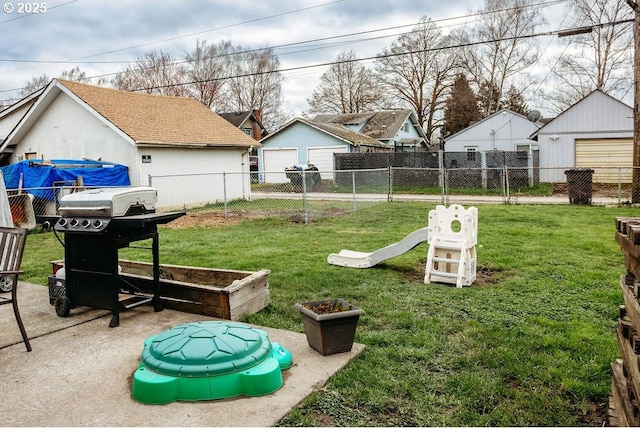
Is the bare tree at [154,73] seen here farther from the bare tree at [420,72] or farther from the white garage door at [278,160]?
the bare tree at [420,72]

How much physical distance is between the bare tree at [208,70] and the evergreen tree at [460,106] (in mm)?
18597

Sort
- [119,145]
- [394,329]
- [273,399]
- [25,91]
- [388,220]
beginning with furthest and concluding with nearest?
1. [25,91]
2. [119,145]
3. [388,220]
4. [394,329]
5. [273,399]

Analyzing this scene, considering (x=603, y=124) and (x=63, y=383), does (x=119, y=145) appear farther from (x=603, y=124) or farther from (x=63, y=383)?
(x=603, y=124)

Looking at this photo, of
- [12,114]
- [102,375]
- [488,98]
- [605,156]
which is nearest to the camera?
[102,375]

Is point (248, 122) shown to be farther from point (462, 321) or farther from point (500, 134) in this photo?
point (462, 321)

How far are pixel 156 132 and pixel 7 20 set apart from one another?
27.3ft

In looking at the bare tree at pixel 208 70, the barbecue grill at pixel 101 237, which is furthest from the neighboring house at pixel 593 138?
the bare tree at pixel 208 70

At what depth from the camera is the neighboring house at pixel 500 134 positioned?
25344 millimetres

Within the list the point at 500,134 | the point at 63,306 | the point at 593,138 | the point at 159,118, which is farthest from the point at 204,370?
the point at 500,134

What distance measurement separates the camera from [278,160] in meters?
29.6

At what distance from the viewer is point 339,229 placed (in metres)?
10.5

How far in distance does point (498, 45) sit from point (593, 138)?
599 inches

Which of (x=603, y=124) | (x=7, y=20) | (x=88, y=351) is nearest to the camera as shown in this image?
(x=88, y=351)

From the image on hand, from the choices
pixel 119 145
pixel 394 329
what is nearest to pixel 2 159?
pixel 119 145
